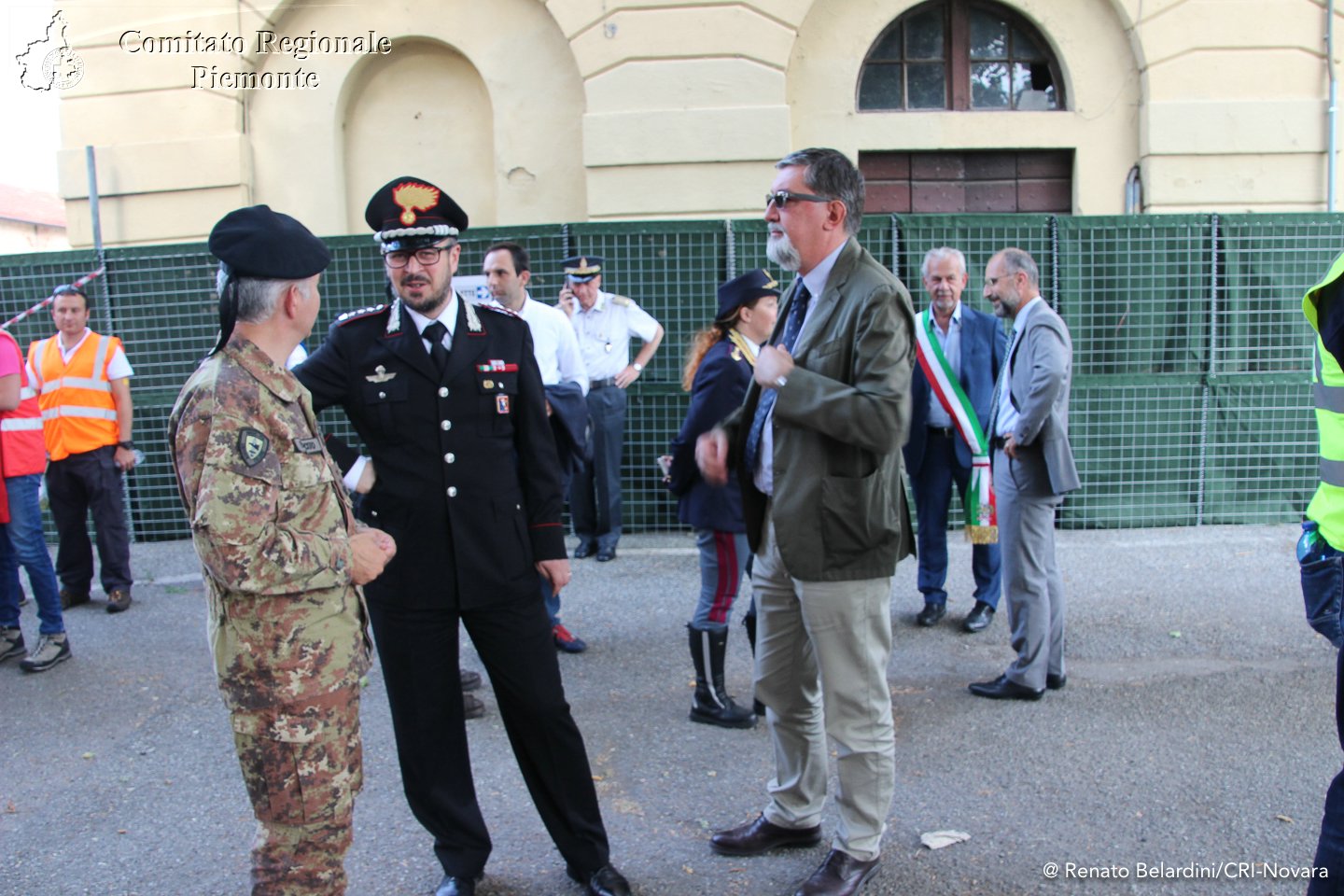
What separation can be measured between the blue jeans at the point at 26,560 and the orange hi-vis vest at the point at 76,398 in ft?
2.47

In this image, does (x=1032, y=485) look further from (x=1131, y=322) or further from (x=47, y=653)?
(x=47, y=653)

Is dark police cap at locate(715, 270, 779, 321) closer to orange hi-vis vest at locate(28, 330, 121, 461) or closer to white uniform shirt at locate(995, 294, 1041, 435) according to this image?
white uniform shirt at locate(995, 294, 1041, 435)

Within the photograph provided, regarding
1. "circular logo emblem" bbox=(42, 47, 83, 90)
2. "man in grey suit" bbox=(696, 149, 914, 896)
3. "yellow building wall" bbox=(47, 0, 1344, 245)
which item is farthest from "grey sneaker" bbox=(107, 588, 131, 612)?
"circular logo emblem" bbox=(42, 47, 83, 90)

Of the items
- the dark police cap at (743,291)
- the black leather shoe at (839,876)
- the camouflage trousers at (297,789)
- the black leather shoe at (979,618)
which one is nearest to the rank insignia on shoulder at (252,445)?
the camouflage trousers at (297,789)

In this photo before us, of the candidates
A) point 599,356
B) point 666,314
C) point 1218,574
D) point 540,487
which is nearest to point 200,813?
point 540,487

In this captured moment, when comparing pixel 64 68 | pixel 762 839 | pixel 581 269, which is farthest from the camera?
pixel 64 68

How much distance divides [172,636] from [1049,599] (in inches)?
195

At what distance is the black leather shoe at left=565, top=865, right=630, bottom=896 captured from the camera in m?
3.34

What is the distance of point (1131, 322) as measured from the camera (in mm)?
8523

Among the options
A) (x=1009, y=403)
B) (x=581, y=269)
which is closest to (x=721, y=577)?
(x=1009, y=403)

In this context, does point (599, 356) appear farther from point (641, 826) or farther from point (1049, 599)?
point (641, 826)

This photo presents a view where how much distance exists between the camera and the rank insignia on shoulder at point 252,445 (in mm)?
2459

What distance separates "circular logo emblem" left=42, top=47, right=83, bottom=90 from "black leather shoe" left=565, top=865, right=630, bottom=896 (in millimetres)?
9860

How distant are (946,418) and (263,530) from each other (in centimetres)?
471
